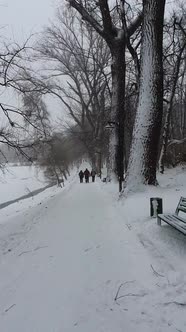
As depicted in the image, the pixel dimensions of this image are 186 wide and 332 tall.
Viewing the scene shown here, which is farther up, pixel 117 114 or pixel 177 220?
pixel 117 114

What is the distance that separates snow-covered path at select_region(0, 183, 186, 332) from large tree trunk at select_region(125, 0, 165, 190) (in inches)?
154

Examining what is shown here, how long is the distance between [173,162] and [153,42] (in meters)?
17.8

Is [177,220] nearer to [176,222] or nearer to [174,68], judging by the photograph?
[176,222]

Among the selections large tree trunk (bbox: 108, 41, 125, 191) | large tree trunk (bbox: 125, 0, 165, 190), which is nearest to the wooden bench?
large tree trunk (bbox: 125, 0, 165, 190)

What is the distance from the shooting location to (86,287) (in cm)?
455

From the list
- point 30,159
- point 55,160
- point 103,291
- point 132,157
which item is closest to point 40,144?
point 30,159

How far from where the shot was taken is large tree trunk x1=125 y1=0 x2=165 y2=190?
431 inches

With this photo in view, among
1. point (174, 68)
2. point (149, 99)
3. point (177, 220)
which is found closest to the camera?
point (177, 220)

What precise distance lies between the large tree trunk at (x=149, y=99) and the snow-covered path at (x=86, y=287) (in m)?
3.90

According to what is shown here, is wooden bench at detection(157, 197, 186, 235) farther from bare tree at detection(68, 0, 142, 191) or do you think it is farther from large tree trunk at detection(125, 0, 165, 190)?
bare tree at detection(68, 0, 142, 191)

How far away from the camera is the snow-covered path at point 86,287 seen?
12.0ft

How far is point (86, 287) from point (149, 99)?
25.5ft

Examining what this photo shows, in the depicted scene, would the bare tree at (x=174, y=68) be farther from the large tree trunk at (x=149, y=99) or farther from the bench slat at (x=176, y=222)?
the bench slat at (x=176, y=222)

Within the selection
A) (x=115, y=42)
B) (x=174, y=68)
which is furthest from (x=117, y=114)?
(x=174, y=68)
